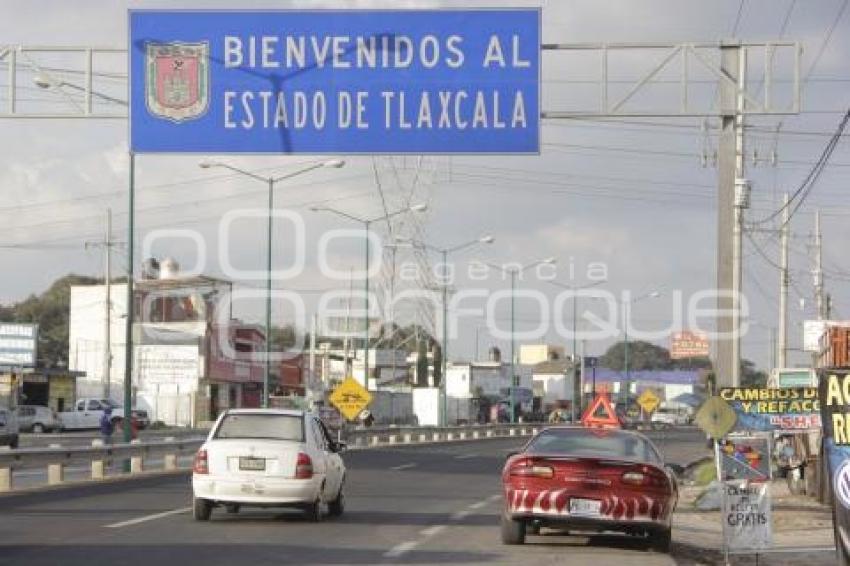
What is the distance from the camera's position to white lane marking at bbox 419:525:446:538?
1784cm

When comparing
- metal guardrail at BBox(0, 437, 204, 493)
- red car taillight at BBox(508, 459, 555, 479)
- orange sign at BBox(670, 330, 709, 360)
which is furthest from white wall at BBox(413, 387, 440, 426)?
red car taillight at BBox(508, 459, 555, 479)

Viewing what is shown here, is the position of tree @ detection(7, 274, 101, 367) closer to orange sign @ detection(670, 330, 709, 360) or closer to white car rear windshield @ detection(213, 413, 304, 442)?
orange sign @ detection(670, 330, 709, 360)

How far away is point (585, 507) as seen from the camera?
52.8 ft

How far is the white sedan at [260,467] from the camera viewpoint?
59.9 ft

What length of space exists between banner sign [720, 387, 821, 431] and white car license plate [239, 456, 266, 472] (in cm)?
1027

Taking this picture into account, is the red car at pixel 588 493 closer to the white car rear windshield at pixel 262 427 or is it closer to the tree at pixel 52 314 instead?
the white car rear windshield at pixel 262 427

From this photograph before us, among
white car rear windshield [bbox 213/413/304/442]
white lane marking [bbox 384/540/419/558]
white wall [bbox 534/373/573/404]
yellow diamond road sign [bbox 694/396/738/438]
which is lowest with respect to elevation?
white wall [bbox 534/373/573/404]

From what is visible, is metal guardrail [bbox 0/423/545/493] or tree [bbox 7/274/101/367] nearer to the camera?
metal guardrail [bbox 0/423/545/493]

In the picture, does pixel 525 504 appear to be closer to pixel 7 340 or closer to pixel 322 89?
pixel 322 89

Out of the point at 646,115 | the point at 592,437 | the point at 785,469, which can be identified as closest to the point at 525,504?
the point at 592,437

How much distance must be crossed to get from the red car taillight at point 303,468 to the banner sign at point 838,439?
8453 millimetres

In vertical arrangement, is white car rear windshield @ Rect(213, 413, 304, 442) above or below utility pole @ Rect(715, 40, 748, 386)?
below

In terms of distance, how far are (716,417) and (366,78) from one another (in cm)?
852

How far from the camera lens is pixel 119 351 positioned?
96250mm
